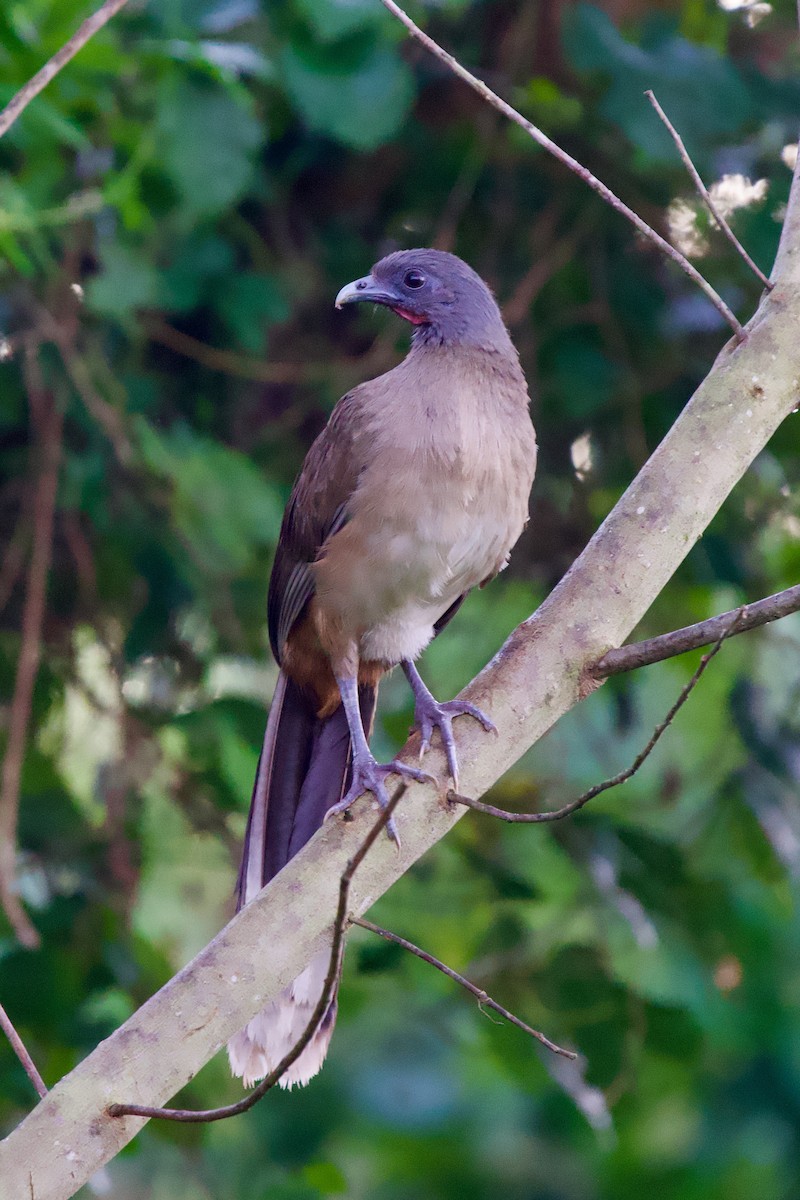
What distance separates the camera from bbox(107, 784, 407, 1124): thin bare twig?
1.52 meters

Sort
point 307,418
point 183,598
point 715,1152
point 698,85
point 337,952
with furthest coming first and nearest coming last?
point 715,1152, point 307,418, point 183,598, point 698,85, point 337,952

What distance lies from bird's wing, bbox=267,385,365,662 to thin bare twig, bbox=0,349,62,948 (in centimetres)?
68

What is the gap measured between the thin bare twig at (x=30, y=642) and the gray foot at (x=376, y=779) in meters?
0.94

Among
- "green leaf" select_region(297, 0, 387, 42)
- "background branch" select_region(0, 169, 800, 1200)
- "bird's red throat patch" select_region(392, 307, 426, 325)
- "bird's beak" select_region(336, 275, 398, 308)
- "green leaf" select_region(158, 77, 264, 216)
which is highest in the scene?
"green leaf" select_region(297, 0, 387, 42)

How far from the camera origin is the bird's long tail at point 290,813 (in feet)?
8.61

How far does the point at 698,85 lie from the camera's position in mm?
3391

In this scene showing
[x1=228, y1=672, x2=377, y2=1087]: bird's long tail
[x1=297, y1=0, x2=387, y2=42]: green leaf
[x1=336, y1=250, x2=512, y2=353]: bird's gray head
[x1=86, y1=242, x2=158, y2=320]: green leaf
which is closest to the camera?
[x1=228, y1=672, x2=377, y2=1087]: bird's long tail

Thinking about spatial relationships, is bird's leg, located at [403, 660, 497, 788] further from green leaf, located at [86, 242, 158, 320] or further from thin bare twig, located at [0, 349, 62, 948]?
green leaf, located at [86, 242, 158, 320]

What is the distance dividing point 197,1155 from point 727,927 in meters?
1.47

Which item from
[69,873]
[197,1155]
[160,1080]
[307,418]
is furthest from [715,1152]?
[160,1080]

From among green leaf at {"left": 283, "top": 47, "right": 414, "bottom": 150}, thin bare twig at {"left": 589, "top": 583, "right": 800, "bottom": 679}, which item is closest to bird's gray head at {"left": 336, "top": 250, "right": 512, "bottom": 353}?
green leaf at {"left": 283, "top": 47, "right": 414, "bottom": 150}

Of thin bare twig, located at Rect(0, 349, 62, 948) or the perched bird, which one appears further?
thin bare twig, located at Rect(0, 349, 62, 948)

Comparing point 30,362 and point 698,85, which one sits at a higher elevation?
point 698,85

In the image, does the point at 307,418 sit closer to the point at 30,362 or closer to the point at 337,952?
the point at 30,362
